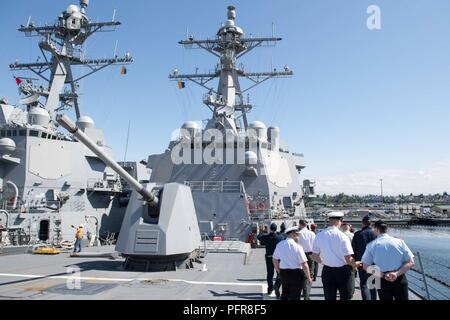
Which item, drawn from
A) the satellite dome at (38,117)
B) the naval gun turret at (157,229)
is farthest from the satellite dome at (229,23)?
the naval gun turret at (157,229)

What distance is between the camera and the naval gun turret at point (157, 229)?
6863mm

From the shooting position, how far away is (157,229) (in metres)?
6.96

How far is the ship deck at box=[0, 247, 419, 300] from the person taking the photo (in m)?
4.92

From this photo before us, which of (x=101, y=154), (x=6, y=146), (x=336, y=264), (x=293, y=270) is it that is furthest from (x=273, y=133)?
(x=336, y=264)

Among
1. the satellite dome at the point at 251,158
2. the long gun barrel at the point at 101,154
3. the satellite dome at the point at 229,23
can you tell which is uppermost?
the satellite dome at the point at 229,23

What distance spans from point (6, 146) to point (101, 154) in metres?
11.5

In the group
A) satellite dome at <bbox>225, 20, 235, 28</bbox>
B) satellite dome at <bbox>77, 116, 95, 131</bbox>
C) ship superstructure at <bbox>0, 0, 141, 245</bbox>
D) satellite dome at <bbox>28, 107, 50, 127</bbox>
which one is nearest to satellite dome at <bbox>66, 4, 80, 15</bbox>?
ship superstructure at <bbox>0, 0, 141, 245</bbox>

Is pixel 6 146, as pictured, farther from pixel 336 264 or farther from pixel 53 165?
pixel 336 264

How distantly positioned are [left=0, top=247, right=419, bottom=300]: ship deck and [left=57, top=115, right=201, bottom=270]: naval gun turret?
0.33m

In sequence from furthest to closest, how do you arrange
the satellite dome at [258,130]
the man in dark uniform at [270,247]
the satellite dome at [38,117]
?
1. the satellite dome at [258,130]
2. the satellite dome at [38,117]
3. the man in dark uniform at [270,247]

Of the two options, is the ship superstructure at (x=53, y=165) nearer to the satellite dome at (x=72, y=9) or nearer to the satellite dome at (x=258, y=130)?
the satellite dome at (x=72, y=9)

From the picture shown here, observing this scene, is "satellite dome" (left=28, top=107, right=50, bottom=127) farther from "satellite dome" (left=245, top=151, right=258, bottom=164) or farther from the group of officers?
the group of officers
